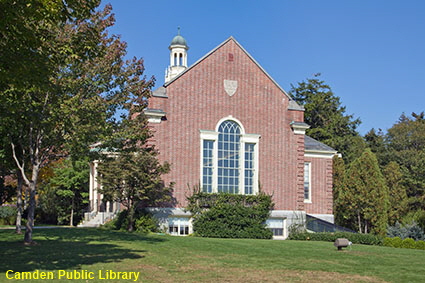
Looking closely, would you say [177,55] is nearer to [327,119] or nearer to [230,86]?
[327,119]

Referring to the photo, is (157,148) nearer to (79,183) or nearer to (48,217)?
(79,183)

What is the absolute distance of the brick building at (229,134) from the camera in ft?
92.7

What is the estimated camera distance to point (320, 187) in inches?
1357

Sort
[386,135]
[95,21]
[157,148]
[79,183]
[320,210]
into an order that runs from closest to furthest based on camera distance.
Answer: [95,21], [157,148], [320,210], [79,183], [386,135]

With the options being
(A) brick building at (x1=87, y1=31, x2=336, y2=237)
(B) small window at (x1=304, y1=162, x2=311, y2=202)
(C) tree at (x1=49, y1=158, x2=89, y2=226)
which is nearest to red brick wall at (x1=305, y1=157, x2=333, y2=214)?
(B) small window at (x1=304, y1=162, x2=311, y2=202)

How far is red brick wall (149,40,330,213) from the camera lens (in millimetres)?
28344

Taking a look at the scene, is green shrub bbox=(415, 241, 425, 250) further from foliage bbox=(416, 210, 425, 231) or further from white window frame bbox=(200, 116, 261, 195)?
foliage bbox=(416, 210, 425, 231)

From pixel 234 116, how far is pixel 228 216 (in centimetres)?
568

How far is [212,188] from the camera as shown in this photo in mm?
29047

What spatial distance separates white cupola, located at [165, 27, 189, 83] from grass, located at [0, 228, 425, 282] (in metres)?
42.3

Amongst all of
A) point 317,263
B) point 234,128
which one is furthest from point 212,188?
point 317,263

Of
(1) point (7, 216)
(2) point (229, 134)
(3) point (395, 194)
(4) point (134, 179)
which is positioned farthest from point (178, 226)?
(3) point (395, 194)

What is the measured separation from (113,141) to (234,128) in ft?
36.7

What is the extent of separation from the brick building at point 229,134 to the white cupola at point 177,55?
30.5 m
